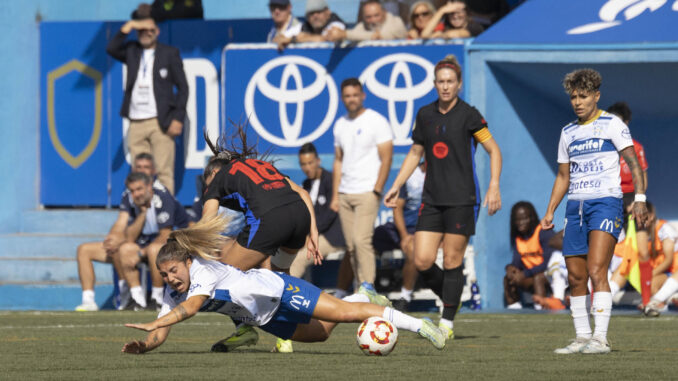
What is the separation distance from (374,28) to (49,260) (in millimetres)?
5003

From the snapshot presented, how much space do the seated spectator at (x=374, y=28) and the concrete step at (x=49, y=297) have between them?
13.7 ft

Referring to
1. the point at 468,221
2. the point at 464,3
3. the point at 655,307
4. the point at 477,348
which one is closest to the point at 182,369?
the point at 477,348

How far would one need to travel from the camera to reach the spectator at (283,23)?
15.2 metres

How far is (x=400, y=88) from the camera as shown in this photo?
15.1m

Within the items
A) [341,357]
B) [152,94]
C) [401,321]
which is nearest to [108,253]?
[152,94]

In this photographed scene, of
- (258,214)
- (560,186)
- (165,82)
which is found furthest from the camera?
(165,82)

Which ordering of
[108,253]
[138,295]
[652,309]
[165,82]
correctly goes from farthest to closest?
1. [165,82]
2. [108,253]
3. [138,295]
4. [652,309]

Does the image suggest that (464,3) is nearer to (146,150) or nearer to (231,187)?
(146,150)

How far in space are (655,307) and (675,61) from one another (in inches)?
115

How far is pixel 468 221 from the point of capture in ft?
31.3

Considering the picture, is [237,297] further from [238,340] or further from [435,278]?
[435,278]

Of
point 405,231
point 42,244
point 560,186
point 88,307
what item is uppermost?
point 560,186

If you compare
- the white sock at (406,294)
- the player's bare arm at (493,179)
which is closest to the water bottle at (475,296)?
the white sock at (406,294)

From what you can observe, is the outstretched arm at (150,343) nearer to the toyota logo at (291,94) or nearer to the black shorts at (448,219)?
the black shorts at (448,219)
